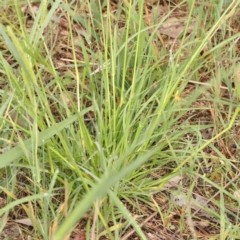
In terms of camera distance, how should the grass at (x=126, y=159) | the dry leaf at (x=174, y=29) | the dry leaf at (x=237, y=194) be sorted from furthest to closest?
the dry leaf at (x=174, y=29)
the dry leaf at (x=237, y=194)
the grass at (x=126, y=159)

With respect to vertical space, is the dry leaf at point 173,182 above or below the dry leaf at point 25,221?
below

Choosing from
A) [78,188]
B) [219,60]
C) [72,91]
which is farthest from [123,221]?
[219,60]

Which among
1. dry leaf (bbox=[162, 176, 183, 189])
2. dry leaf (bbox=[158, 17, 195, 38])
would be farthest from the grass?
dry leaf (bbox=[158, 17, 195, 38])

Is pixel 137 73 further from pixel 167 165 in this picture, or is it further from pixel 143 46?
pixel 167 165

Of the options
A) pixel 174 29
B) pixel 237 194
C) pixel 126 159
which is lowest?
pixel 237 194

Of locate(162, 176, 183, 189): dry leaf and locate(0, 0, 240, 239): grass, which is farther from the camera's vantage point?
locate(162, 176, 183, 189): dry leaf

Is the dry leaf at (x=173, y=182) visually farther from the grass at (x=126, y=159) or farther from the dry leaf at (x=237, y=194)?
the dry leaf at (x=237, y=194)

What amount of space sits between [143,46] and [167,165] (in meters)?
0.42

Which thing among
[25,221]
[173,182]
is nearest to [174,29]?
[173,182]

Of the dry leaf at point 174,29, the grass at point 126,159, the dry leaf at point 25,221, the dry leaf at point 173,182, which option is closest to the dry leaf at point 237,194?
the grass at point 126,159

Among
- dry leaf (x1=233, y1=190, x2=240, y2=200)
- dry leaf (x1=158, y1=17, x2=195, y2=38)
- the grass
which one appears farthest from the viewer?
dry leaf (x1=158, y1=17, x2=195, y2=38)

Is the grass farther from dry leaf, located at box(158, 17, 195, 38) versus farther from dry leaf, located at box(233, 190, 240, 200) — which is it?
dry leaf, located at box(158, 17, 195, 38)

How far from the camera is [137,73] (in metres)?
1.31

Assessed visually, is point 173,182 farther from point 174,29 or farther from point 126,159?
point 174,29
